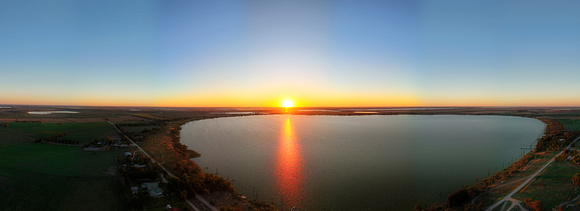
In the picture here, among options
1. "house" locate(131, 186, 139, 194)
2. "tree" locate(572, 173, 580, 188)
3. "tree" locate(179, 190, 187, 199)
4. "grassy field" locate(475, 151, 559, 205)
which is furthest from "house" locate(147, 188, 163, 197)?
"tree" locate(572, 173, 580, 188)

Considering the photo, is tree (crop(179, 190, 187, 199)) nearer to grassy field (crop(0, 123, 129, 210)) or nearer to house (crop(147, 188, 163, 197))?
house (crop(147, 188, 163, 197))

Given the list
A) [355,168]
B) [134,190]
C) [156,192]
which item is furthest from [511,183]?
[134,190]

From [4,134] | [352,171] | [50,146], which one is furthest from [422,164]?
[4,134]

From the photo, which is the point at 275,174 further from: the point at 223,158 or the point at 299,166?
the point at 223,158

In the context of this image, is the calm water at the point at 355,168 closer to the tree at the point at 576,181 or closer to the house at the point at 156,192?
the tree at the point at 576,181

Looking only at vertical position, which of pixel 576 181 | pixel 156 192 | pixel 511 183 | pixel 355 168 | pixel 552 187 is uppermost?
pixel 576 181

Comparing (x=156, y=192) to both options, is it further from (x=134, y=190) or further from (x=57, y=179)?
(x=57, y=179)

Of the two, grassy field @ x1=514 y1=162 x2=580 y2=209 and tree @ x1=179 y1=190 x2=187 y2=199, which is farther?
tree @ x1=179 y1=190 x2=187 y2=199
